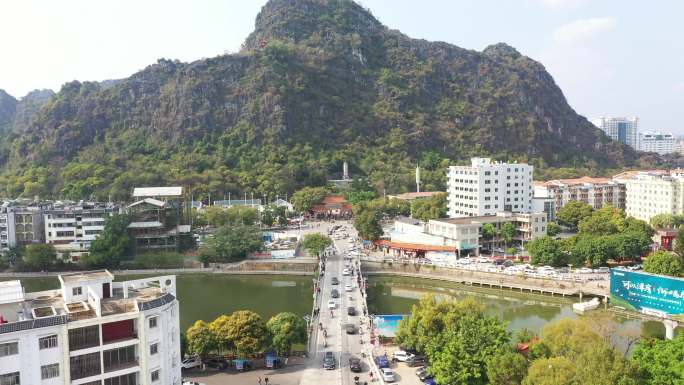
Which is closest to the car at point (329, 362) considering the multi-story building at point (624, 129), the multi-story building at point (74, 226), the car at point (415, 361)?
the car at point (415, 361)

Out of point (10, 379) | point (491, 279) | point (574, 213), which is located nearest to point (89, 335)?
point (10, 379)

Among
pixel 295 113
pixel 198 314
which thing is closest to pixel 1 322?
pixel 198 314

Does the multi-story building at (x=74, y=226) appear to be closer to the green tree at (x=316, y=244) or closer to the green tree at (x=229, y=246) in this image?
the green tree at (x=229, y=246)

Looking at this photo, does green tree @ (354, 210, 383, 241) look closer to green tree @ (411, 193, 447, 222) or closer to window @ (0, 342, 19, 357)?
Result: green tree @ (411, 193, 447, 222)

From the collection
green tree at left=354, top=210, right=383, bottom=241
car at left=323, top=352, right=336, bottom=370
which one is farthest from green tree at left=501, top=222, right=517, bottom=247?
car at left=323, top=352, right=336, bottom=370

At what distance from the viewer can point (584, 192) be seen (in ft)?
202

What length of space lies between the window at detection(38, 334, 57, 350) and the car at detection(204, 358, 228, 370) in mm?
8630

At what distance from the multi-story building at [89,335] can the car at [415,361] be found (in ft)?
28.2

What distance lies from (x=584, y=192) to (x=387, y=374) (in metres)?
49.4

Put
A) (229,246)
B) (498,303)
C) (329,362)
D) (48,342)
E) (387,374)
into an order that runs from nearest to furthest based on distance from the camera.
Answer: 1. (48,342)
2. (387,374)
3. (329,362)
4. (498,303)
5. (229,246)

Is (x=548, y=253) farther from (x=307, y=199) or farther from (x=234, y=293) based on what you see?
(x=307, y=199)

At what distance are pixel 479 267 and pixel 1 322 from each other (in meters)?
30.2

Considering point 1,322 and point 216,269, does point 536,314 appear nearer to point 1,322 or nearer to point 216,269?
point 216,269

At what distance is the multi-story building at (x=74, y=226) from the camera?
148ft
